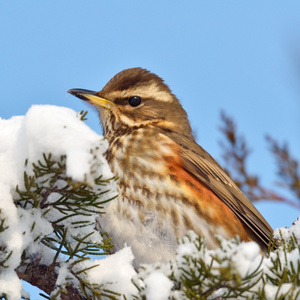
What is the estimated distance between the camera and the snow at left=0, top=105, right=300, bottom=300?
1.87 meters

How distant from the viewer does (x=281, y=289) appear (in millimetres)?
1970

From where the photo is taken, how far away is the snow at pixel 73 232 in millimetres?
1866

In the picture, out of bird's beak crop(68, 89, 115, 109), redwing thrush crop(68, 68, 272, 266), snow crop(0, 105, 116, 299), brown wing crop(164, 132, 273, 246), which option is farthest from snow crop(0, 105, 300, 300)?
bird's beak crop(68, 89, 115, 109)

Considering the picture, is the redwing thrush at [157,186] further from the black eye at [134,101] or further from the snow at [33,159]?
the snow at [33,159]

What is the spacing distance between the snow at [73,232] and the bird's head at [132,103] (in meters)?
2.14

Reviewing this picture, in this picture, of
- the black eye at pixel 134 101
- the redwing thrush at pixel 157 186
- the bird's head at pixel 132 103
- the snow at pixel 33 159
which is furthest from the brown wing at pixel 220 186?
the snow at pixel 33 159

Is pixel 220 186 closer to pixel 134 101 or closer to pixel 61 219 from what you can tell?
pixel 134 101

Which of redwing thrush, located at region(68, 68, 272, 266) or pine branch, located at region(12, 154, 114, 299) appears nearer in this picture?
pine branch, located at region(12, 154, 114, 299)

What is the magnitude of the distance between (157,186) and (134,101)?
1.38m

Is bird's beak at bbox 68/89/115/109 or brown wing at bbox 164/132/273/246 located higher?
bird's beak at bbox 68/89/115/109

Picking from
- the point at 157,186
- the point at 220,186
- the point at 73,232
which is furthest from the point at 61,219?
the point at 220,186

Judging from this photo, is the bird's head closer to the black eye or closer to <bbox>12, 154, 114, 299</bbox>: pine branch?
the black eye

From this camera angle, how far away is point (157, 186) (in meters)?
3.60

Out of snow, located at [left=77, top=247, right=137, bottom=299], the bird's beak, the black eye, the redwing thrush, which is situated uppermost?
the black eye
